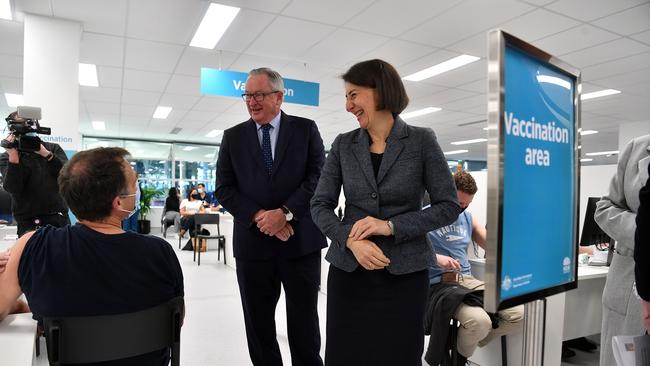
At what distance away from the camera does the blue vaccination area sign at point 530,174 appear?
2.77 ft

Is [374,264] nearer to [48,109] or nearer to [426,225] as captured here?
[426,225]

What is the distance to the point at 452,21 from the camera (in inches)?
172

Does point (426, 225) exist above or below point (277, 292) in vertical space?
above

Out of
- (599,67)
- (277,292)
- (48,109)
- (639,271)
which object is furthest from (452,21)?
(48,109)

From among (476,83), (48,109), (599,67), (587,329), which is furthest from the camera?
(476,83)

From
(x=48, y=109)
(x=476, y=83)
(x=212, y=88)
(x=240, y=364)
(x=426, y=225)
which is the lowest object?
(x=240, y=364)

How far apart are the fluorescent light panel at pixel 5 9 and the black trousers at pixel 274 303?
4.05 meters

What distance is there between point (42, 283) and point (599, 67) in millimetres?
6735

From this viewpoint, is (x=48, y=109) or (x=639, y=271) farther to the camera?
(x=48, y=109)

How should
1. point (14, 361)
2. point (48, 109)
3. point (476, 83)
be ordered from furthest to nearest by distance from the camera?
point (476, 83), point (48, 109), point (14, 361)

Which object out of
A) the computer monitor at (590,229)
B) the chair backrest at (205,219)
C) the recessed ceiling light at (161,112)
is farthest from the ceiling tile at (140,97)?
the computer monitor at (590,229)

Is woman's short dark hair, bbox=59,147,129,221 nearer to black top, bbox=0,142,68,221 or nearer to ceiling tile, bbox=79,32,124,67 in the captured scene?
black top, bbox=0,142,68,221

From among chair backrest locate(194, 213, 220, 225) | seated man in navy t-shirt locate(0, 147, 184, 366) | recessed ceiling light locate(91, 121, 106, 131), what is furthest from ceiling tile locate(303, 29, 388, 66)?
recessed ceiling light locate(91, 121, 106, 131)

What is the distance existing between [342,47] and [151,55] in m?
2.48
